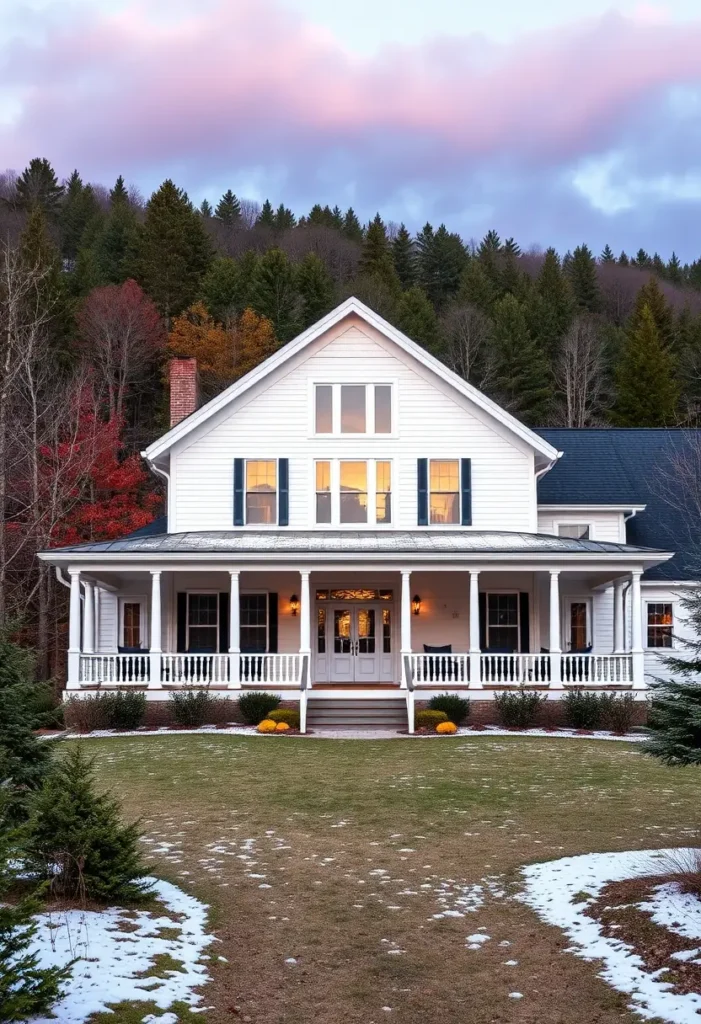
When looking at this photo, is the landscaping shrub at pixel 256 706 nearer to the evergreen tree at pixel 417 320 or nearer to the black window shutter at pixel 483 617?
the black window shutter at pixel 483 617

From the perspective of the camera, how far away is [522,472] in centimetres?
2514

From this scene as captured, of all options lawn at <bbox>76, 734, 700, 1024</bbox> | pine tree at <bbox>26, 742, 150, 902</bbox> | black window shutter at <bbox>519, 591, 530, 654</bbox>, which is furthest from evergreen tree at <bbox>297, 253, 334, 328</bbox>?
pine tree at <bbox>26, 742, 150, 902</bbox>

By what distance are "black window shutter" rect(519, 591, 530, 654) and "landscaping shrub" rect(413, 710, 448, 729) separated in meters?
5.04

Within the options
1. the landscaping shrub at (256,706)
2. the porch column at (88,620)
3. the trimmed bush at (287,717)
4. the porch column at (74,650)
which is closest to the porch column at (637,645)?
the trimmed bush at (287,717)

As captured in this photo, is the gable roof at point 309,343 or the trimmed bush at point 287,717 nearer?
the trimmed bush at point 287,717

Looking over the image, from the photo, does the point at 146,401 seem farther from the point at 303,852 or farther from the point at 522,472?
the point at 303,852

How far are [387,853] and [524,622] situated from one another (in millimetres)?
15380

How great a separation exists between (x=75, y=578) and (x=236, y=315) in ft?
99.1

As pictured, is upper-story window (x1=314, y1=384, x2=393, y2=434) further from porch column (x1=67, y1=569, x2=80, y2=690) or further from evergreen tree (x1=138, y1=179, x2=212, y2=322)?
evergreen tree (x1=138, y1=179, x2=212, y2=322)

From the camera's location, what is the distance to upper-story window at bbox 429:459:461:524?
25.1 m

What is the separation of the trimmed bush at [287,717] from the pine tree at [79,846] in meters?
12.7

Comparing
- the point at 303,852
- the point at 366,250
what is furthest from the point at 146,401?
the point at 303,852

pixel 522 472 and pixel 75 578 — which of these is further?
pixel 522 472

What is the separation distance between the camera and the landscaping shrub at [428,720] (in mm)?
20562
